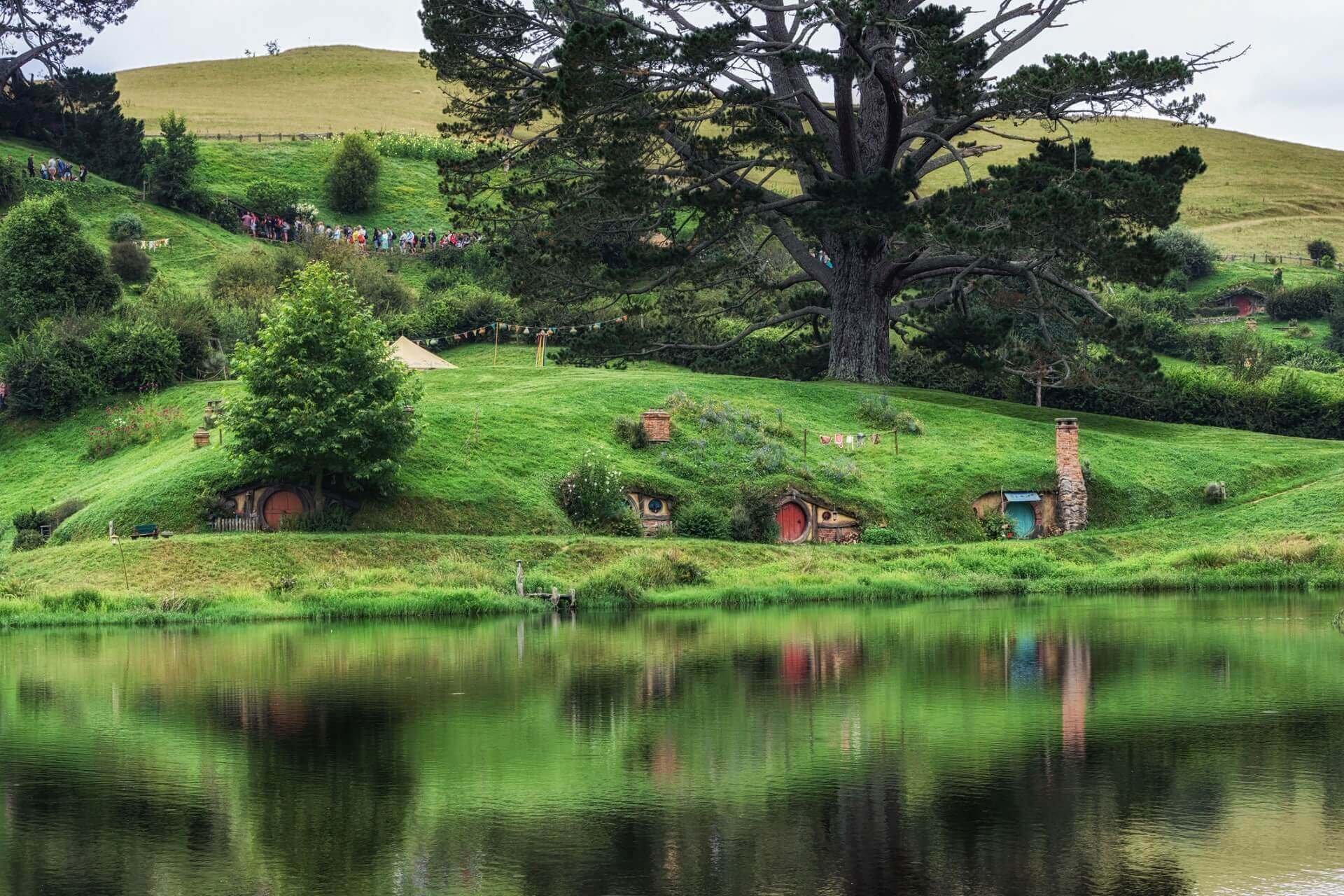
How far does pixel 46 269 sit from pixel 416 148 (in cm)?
6171

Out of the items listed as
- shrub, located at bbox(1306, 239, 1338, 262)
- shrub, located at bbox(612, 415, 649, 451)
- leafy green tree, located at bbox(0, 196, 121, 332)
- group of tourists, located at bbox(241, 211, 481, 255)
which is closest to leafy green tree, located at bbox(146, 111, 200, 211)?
group of tourists, located at bbox(241, 211, 481, 255)

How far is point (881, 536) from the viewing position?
59062 millimetres

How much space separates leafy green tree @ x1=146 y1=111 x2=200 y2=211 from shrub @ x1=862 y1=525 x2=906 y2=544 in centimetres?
7349

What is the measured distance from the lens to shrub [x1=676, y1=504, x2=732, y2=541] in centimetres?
5831

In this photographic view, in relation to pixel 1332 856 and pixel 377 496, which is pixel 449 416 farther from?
pixel 1332 856

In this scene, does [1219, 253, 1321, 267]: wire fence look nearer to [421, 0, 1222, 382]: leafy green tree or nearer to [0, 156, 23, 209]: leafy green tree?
[421, 0, 1222, 382]: leafy green tree

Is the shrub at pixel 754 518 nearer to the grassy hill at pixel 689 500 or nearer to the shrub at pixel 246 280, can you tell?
the grassy hill at pixel 689 500

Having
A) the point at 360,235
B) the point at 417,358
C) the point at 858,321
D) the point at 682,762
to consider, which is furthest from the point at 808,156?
the point at 360,235

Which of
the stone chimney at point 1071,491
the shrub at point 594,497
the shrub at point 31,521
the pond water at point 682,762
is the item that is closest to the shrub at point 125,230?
the shrub at point 31,521

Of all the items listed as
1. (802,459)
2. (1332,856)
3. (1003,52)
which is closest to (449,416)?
(802,459)

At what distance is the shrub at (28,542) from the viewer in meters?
56.5

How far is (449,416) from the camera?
63781 mm

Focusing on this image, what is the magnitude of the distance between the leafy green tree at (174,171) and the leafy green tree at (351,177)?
10.4 metres

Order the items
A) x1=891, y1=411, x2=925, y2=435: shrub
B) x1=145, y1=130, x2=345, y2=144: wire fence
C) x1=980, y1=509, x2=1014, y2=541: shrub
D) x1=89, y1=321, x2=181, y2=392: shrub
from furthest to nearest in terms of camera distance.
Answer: x1=145, y1=130, x2=345, y2=144: wire fence, x1=89, y1=321, x2=181, y2=392: shrub, x1=891, y1=411, x2=925, y2=435: shrub, x1=980, y1=509, x2=1014, y2=541: shrub
